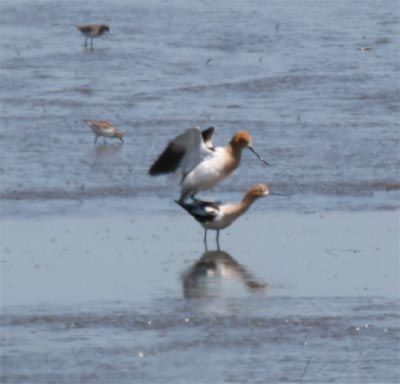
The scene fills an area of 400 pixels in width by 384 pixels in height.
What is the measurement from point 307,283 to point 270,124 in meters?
6.05

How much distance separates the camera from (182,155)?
11836 millimetres

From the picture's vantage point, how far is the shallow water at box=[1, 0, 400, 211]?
13.4 metres

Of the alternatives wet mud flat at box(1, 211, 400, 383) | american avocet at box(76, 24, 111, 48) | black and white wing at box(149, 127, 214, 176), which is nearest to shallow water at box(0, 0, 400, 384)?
wet mud flat at box(1, 211, 400, 383)

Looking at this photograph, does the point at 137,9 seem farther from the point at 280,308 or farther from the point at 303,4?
the point at 280,308

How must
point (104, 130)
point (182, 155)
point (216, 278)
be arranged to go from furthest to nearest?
1. point (104, 130)
2. point (182, 155)
3. point (216, 278)

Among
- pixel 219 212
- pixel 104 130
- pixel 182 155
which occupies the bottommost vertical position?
pixel 219 212

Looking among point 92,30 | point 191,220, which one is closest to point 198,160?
point 191,220

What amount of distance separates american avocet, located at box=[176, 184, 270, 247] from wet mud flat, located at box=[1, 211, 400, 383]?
0.52 feet

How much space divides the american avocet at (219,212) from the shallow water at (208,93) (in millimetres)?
947

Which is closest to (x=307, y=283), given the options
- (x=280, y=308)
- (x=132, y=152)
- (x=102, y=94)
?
(x=280, y=308)

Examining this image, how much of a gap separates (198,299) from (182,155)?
8.19 feet

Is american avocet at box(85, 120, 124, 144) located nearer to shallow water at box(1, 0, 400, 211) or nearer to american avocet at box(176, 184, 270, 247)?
shallow water at box(1, 0, 400, 211)

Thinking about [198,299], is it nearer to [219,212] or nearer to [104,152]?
[219,212]

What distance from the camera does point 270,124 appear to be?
1582cm
